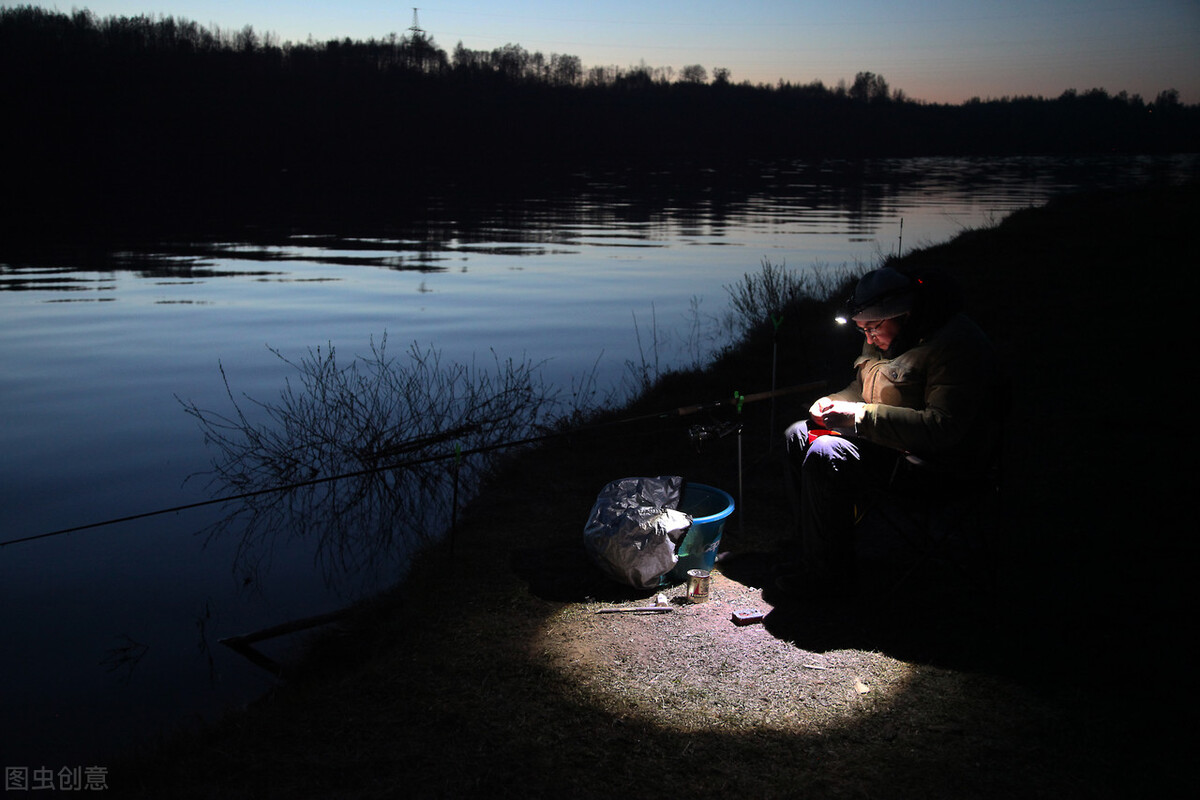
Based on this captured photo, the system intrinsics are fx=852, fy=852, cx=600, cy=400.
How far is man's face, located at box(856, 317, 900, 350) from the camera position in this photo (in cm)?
334

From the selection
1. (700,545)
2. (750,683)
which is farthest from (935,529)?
(750,683)

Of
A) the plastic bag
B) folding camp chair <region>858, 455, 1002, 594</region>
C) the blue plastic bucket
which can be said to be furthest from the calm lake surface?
folding camp chair <region>858, 455, 1002, 594</region>

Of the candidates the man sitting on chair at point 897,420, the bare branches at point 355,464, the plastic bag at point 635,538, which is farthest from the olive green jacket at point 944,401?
the bare branches at point 355,464

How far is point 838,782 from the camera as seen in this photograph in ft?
8.09

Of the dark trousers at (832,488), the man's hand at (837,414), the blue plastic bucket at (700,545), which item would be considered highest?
the man's hand at (837,414)

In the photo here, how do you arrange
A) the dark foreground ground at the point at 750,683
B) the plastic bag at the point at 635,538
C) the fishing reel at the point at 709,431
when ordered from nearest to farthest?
the dark foreground ground at the point at 750,683 < the plastic bag at the point at 635,538 < the fishing reel at the point at 709,431

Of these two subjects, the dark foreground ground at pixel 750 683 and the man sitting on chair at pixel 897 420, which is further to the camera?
the man sitting on chair at pixel 897 420

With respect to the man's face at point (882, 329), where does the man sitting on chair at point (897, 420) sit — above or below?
below

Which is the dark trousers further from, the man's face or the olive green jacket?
the man's face

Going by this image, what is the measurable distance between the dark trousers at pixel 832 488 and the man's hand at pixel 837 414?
0.17 ft

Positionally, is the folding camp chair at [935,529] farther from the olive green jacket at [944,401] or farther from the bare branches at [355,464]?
the bare branches at [355,464]

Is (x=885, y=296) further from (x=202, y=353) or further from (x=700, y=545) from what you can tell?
(x=202, y=353)

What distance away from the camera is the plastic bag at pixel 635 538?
11.9 feet

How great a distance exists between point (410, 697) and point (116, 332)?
11.1 meters
